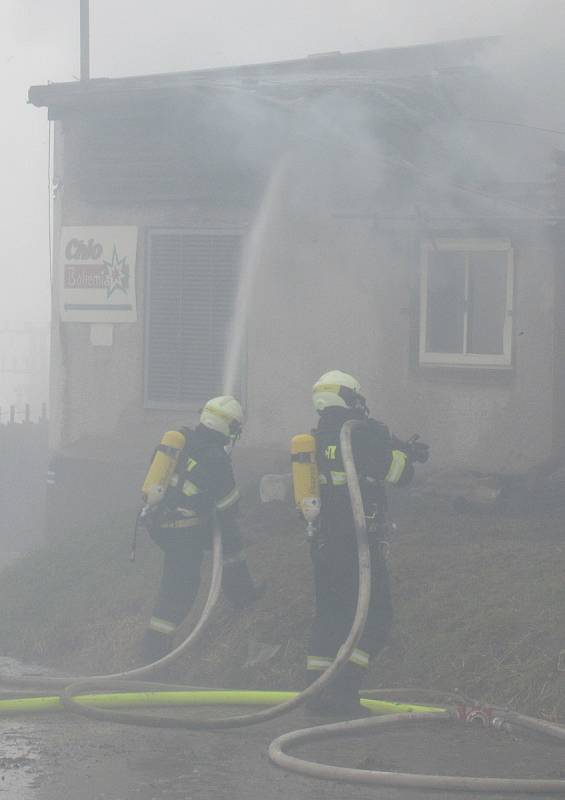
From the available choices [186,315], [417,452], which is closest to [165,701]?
[417,452]

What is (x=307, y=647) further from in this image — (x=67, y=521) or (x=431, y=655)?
(x=67, y=521)

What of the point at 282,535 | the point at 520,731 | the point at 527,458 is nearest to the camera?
the point at 520,731

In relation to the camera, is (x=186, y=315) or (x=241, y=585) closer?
(x=241, y=585)

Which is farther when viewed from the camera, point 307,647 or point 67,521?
point 67,521

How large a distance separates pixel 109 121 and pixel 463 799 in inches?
373

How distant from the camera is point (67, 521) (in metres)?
13.9

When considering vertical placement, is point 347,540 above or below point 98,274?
below

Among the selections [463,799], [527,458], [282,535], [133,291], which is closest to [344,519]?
[463,799]

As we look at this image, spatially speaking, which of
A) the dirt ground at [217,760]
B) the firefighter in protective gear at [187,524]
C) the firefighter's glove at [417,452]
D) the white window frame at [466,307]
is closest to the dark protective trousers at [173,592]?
the firefighter in protective gear at [187,524]

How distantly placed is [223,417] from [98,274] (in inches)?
208

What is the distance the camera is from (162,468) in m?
8.56

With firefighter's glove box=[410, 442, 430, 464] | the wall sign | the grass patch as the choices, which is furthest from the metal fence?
firefighter's glove box=[410, 442, 430, 464]

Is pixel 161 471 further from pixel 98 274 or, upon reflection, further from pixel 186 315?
pixel 98 274

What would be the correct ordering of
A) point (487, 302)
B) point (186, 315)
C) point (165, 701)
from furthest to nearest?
point (186, 315)
point (487, 302)
point (165, 701)
